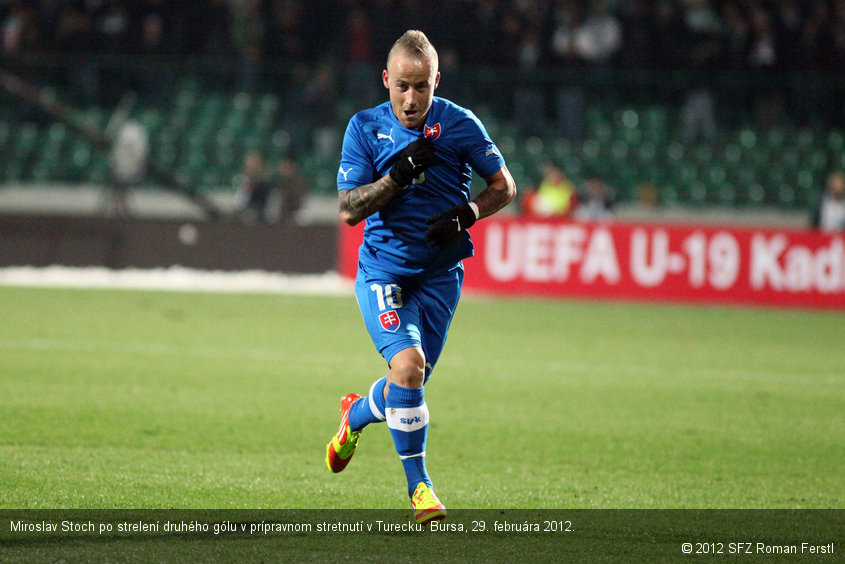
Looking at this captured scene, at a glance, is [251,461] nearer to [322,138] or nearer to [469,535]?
[469,535]

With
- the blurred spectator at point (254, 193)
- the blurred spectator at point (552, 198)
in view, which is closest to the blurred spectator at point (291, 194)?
the blurred spectator at point (254, 193)

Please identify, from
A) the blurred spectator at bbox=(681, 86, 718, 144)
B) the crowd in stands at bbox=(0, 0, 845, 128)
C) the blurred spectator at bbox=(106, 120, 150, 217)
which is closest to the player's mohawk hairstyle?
the blurred spectator at bbox=(106, 120, 150, 217)

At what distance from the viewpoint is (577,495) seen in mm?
5645

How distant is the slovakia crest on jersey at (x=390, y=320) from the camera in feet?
16.8

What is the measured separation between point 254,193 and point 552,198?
5.32 meters

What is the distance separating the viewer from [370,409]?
5484mm

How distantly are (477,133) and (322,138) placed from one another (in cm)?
1698

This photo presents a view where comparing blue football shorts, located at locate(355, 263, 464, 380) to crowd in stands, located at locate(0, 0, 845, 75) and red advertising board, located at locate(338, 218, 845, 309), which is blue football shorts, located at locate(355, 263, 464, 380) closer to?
red advertising board, located at locate(338, 218, 845, 309)

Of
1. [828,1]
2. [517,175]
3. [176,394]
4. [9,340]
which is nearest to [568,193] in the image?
[517,175]

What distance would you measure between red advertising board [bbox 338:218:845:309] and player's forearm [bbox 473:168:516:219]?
37.1 ft

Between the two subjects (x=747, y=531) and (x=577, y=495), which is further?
(x=577, y=495)

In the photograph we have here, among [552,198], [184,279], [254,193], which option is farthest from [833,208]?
[184,279]

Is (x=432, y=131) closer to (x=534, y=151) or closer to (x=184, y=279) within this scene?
(x=184, y=279)

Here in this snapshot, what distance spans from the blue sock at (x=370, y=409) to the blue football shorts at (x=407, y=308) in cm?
25
